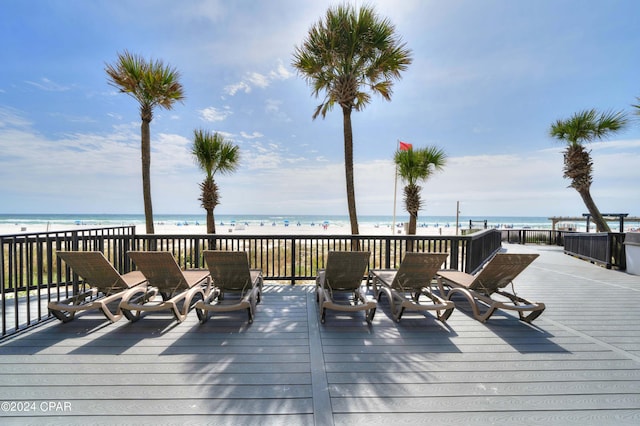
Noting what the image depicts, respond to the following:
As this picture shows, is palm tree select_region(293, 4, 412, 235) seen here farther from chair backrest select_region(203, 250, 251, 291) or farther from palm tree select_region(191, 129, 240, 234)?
palm tree select_region(191, 129, 240, 234)

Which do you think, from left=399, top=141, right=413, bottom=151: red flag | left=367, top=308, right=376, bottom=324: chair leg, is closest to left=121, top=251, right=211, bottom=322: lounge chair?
left=367, top=308, right=376, bottom=324: chair leg

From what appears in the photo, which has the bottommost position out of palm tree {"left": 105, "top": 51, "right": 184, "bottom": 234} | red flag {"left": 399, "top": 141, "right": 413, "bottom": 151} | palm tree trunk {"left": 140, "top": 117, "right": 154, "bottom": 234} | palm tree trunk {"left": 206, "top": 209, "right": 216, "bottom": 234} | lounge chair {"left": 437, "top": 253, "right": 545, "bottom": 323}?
lounge chair {"left": 437, "top": 253, "right": 545, "bottom": 323}

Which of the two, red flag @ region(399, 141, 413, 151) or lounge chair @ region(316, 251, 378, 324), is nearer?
lounge chair @ region(316, 251, 378, 324)

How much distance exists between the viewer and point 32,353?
7.79 feet

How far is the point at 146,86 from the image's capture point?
22.6 feet

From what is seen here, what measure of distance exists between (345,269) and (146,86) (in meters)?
7.37

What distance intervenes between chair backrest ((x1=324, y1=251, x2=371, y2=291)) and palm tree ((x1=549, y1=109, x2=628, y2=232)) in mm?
13479

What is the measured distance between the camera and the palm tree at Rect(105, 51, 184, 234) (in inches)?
265

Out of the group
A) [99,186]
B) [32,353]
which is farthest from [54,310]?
[99,186]

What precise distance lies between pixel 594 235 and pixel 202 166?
1347 centimetres

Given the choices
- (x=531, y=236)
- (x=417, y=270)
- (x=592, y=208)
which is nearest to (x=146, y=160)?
(x=417, y=270)

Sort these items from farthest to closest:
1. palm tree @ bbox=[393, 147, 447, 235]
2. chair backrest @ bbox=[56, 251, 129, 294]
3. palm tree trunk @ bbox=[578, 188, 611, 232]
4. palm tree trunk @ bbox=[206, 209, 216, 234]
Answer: palm tree trunk @ bbox=[578, 188, 611, 232], palm tree trunk @ bbox=[206, 209, 216, 234], palm tree @ bbox=[393, 147, 447, 235], chair backrest @ bbox=[56, 251, 129, 294]

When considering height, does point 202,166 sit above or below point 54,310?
above

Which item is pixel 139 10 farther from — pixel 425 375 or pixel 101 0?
pixel 425 375
